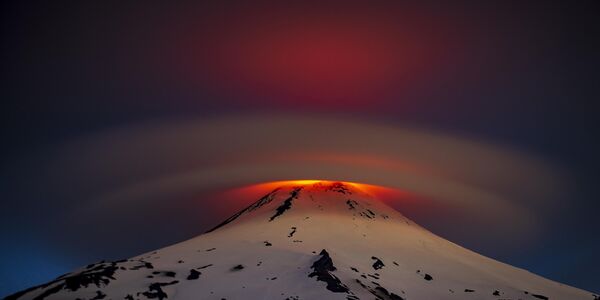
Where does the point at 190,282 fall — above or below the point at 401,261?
below

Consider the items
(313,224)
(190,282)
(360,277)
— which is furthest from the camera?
(313,224)

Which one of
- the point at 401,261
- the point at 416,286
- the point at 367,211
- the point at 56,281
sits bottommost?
the point at 56,281

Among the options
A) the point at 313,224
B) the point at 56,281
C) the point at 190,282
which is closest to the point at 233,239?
the point at 313,224

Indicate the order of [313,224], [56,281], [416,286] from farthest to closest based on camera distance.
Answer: [313,224] → [416,286] → [56,281]

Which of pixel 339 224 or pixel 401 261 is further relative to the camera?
pixel 339 224

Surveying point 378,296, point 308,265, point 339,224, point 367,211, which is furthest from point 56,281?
point 367,211

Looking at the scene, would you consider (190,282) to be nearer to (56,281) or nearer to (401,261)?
(56,281)
